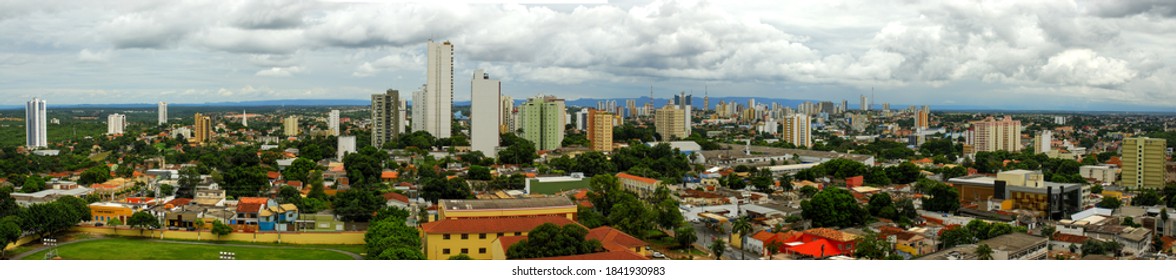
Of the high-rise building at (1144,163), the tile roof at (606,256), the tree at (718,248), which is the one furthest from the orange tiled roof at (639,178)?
the high-rise building at (1144,163)

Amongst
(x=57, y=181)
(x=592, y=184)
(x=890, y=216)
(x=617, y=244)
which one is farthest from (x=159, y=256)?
(x=890, y=216)

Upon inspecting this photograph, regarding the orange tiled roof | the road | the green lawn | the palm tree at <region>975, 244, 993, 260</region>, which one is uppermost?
the orange tiled roof

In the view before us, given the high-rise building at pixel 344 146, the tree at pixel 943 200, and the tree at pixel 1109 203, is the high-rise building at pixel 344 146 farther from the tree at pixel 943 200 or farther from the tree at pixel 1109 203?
the tree at pixel 1109 203

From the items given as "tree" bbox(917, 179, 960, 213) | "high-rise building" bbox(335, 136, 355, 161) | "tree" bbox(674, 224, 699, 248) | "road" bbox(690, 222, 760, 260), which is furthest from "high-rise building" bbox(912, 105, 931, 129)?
"tree" bbox(674, 224, 699, 248)

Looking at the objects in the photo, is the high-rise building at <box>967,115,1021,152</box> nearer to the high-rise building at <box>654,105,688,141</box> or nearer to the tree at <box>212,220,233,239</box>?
the high-rise building at <box>654,105,688,141</box>

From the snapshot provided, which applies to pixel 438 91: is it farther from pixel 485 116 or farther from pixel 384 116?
pixel 485 116

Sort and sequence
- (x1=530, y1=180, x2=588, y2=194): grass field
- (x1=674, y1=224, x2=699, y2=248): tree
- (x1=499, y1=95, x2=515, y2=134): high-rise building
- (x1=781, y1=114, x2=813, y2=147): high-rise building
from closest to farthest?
(x1=674, y1=224, x2=699, y2=248): tree
(x1=530, y1=180, x2=588, y2=194): grass field
(x1=781, y1=114, x2=813, y2=147): high-rise building
(x1=499, y1=95, x2=515, y2=134): high-rise building

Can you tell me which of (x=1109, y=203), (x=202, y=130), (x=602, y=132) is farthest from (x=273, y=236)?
(x=202, y=130)

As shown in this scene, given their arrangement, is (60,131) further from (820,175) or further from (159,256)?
(820,175)
